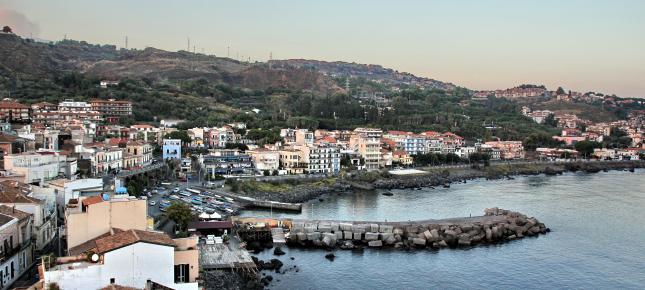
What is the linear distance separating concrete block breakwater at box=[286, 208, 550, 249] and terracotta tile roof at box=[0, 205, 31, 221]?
397 inches

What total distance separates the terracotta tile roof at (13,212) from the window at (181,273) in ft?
12.3

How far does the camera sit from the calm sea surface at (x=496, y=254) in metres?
17.5

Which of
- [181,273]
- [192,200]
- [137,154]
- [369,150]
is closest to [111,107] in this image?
[137,154]

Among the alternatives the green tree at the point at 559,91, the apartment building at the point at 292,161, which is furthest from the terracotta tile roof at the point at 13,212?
the green tree at the point at 559,91

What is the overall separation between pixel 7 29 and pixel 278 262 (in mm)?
74411

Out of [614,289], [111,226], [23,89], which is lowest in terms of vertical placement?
[614,289]

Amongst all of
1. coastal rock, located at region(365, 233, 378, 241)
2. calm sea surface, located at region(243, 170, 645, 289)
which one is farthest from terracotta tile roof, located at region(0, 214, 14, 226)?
coastal rock, located at region(365, 233, 378, 241)

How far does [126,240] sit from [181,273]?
122 centimetres

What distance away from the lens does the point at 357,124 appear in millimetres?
63344

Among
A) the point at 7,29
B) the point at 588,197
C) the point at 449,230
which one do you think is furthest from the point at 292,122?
the point at 7,29

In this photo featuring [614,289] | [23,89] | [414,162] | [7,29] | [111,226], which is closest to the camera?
[111,226]

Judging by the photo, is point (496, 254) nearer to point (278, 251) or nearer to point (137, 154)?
point (278, 251)

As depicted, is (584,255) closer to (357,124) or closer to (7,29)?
(357,124)

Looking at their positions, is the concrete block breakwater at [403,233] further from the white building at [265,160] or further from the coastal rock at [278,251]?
the white building at [265,160]
